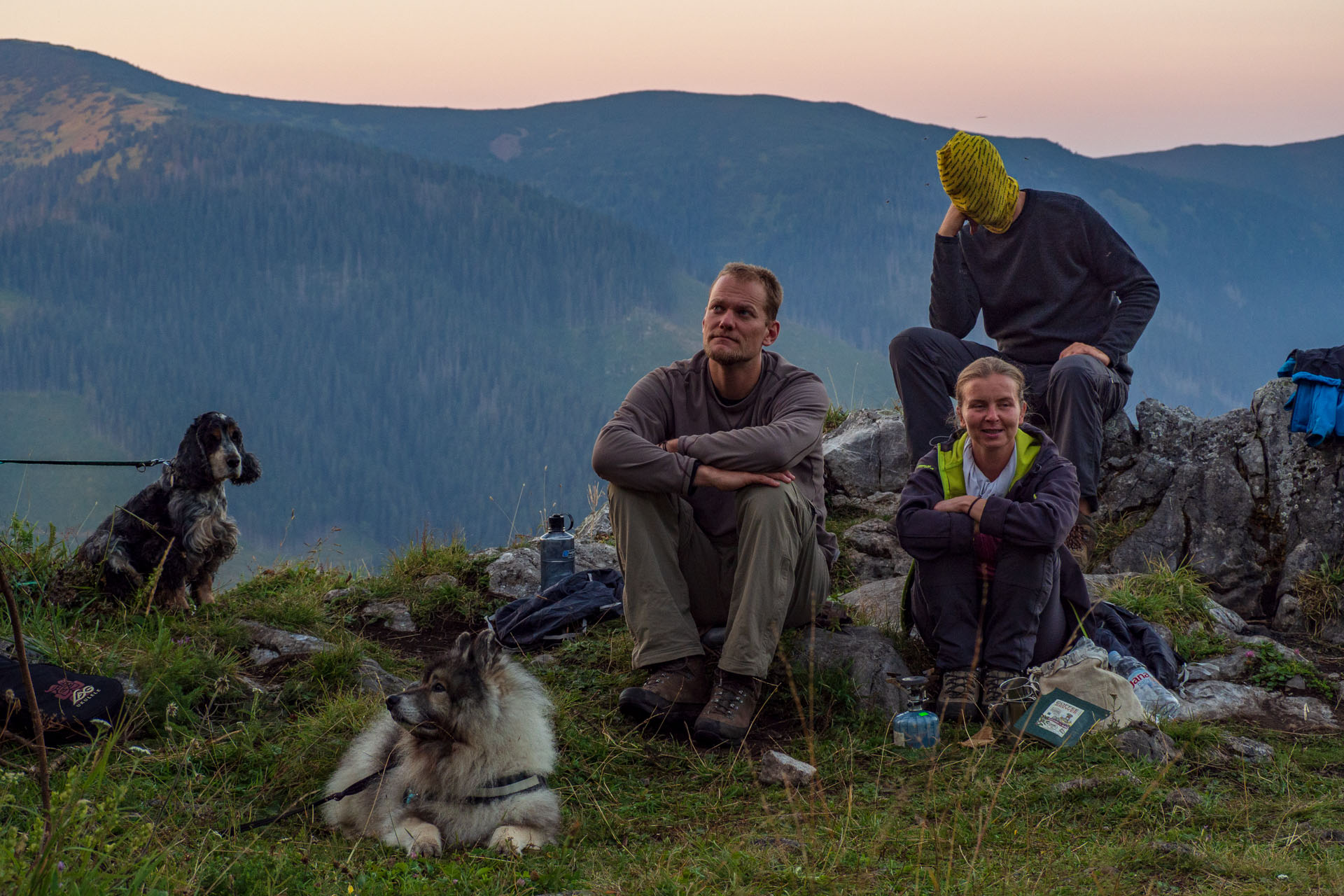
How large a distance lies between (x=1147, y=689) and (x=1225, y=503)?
10.4 ft

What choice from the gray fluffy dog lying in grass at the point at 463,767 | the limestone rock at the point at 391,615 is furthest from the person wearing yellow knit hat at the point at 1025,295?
the gray fluffy dog lying in grass at the point at 463,767

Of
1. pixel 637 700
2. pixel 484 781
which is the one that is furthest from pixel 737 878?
pixel 637 700

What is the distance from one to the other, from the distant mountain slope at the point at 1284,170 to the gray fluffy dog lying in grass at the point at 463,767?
18537 cm

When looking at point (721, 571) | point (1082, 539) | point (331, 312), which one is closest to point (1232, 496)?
point (1082, 539)

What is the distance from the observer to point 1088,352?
252 inches

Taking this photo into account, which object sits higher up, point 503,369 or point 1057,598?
point 1057,598

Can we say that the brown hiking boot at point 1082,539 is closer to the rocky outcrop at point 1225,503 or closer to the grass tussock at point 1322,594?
the rocky outcrop at point 1225,503

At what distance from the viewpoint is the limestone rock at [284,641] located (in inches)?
204

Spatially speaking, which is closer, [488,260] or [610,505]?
[610,505]

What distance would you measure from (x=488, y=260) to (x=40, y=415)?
63.0 m

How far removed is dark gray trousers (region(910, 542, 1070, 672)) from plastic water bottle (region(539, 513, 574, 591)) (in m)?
2.58

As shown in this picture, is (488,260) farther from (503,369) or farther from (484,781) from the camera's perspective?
(484,781)

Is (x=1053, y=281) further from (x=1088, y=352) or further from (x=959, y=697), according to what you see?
(x=959, y=697)

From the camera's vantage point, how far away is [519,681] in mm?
3420
